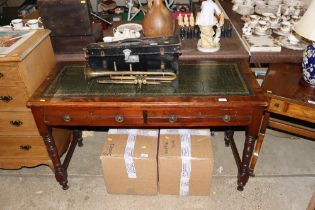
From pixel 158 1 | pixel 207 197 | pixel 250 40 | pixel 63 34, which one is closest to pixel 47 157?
pixel 63 34

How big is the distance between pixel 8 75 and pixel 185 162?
4.66 feet

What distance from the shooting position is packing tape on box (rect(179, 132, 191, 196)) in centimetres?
210

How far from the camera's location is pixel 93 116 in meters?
1.92

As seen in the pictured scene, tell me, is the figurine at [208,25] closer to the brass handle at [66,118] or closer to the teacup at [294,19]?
the teacup at [294,19]

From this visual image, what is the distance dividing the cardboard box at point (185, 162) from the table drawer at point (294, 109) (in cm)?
57

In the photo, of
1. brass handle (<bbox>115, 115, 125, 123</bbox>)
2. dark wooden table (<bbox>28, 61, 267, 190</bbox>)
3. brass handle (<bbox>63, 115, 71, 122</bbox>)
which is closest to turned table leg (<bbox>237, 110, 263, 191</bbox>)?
dark wooden table (<bbox>28, 61, 267, 190</bbox>)

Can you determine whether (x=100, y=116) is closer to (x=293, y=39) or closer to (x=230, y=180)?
(x=230, y=180)

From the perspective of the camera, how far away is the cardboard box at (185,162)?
6.90 ft

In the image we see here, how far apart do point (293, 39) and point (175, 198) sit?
5.39 feet

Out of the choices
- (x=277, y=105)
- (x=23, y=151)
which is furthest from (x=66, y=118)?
(x=277, y=105)

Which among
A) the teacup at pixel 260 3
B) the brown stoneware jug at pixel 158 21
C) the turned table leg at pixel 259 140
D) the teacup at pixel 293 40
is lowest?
the turned table leg at pixel 259 140

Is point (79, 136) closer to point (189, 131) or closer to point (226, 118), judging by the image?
point (189, 131)

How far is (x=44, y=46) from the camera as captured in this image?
7.23 feet

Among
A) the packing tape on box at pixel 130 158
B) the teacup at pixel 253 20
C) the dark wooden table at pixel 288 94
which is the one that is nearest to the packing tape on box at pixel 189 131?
the packing tape on box at pixel 130 158
